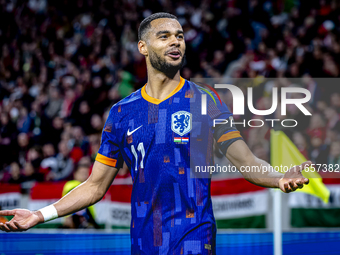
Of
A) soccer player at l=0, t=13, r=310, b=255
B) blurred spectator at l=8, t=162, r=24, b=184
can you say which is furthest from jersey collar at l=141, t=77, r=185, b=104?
blurred spectator at l=8, t=162, r=24, b=184

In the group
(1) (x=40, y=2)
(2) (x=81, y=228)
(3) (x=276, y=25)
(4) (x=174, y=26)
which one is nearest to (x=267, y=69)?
(3) (x=276, y=25)

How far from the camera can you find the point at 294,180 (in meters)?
2.18

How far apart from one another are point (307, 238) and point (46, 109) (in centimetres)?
715

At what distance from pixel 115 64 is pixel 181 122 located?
891 cm

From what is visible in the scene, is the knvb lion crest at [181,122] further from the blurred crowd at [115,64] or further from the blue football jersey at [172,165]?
the blurred crowd at [115,64]

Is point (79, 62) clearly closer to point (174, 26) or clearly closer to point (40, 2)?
point (40, 2)

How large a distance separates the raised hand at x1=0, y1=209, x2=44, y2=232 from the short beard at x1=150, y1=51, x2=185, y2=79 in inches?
44.0

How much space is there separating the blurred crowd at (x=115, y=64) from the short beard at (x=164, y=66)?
2976 mm

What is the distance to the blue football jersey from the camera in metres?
2.45

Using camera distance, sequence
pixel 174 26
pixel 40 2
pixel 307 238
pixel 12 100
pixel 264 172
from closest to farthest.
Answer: pixel 264 172
pixel 174 26
pixel 307 238
pixel 12 100
pixel 40 2

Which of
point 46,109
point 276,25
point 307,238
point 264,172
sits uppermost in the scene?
point 276,25

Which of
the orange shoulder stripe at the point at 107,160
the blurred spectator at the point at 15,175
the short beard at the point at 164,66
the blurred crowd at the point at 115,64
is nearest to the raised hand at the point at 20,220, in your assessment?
the orange shoulder stripe at the point at 107,160

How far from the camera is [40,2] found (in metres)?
14.6

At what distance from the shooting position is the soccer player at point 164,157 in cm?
246
